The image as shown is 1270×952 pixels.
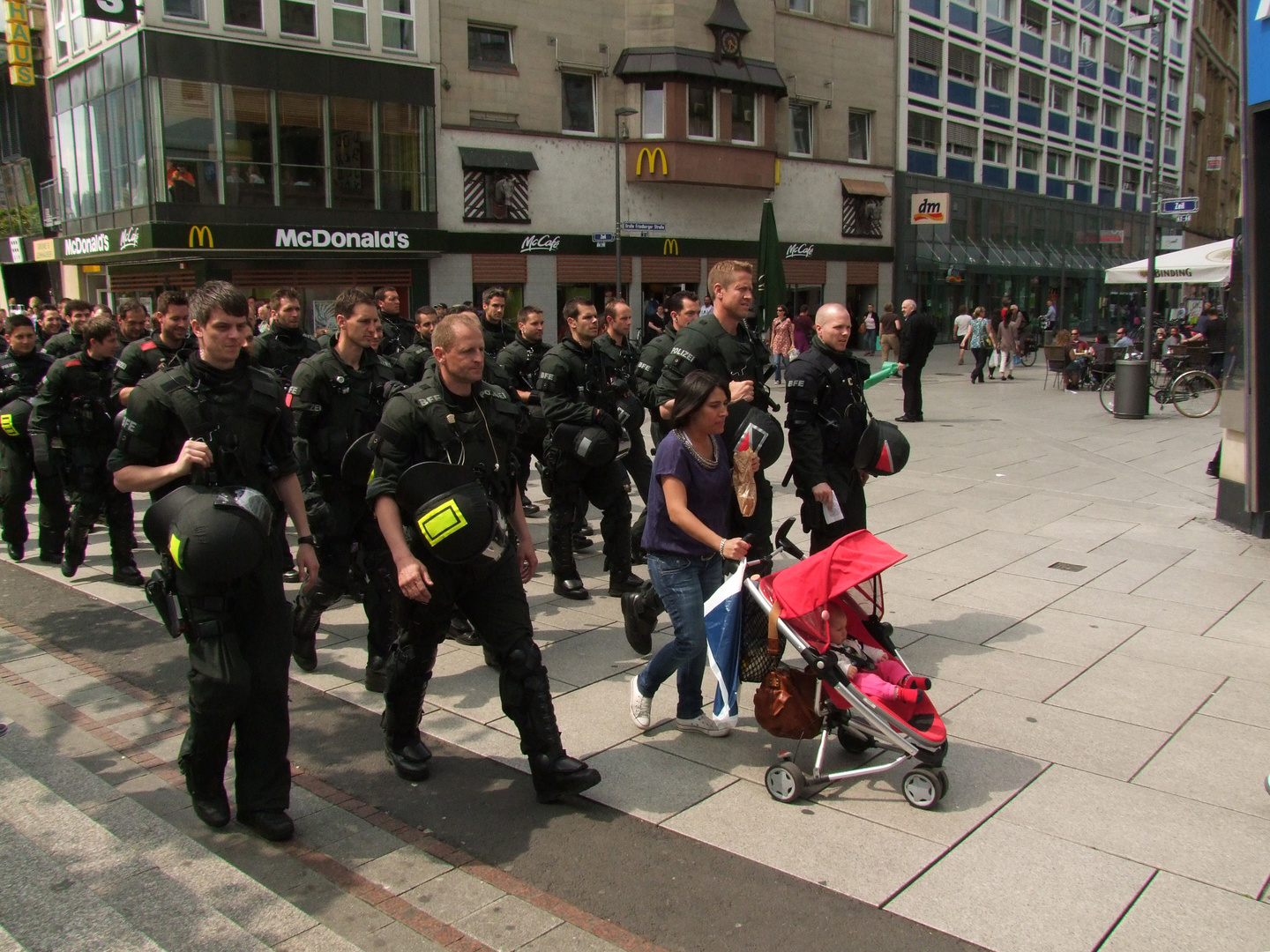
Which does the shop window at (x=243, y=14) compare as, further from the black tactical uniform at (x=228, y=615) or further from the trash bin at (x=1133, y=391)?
the black tactical uniform at (x=228, y=615)

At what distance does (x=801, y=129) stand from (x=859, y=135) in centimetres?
298

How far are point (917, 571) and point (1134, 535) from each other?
7.58 ft

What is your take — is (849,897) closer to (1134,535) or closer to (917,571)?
(917,571)

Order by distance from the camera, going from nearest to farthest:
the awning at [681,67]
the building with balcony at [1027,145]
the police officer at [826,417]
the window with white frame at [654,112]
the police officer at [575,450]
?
1. the police officer at [826,417]
2. the police officer at [575,450]
3. the awning at [681,67]
4. the window with white frame at [654,112]
5. the building with balcony at [1027,145]

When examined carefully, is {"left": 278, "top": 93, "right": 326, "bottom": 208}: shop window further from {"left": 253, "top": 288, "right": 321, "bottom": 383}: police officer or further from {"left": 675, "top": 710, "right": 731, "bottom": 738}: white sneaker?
{"left": 675, "top": 710, "right": 731, "bottom": 738}: white sneaker

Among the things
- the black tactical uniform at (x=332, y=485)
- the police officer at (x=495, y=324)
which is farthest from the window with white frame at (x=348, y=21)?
the black tactical uniform at (x=332, y=485)

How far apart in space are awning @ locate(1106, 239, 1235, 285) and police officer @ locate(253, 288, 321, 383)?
16.7 m

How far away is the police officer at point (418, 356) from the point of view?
21.1 ft

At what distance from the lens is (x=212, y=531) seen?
356 centimetres

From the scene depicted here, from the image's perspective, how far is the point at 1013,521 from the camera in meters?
9.17

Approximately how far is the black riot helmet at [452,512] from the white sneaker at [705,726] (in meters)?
1.35

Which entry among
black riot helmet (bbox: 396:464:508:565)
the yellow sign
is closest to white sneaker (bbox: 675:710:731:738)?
black riot helmet (bbox: 396:464:508:565)

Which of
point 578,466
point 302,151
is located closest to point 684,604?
point 578,466

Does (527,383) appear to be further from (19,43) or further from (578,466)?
(19,43)
